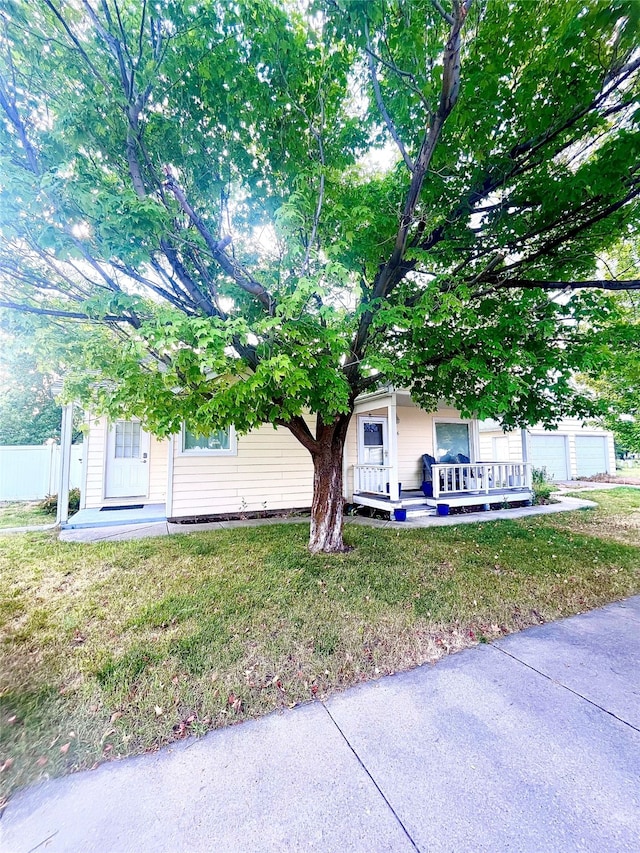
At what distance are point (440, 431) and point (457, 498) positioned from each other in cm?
249

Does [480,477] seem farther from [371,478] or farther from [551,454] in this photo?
[551,454]

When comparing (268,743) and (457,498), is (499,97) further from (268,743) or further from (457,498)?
(457,498)

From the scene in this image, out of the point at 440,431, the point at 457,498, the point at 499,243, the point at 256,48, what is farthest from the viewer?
the point at 440,431

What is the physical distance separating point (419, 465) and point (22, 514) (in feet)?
33.3

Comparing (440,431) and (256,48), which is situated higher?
(256,48)

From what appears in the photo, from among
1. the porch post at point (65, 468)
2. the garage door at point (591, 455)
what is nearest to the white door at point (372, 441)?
the porch post at point (65, 468)

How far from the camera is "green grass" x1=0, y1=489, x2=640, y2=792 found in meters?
2.27

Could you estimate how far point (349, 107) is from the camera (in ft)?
13.0

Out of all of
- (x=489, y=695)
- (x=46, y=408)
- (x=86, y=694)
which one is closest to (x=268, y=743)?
(x=86, y=694)

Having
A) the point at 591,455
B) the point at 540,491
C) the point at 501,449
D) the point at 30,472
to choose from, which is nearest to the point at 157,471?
the point at 30,472

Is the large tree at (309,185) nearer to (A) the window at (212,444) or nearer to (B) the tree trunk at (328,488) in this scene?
(B) the tree trunk at (328,488)

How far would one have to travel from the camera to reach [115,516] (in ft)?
23.2

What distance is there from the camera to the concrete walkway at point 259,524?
614 centimetres

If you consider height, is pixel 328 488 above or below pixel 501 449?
below
